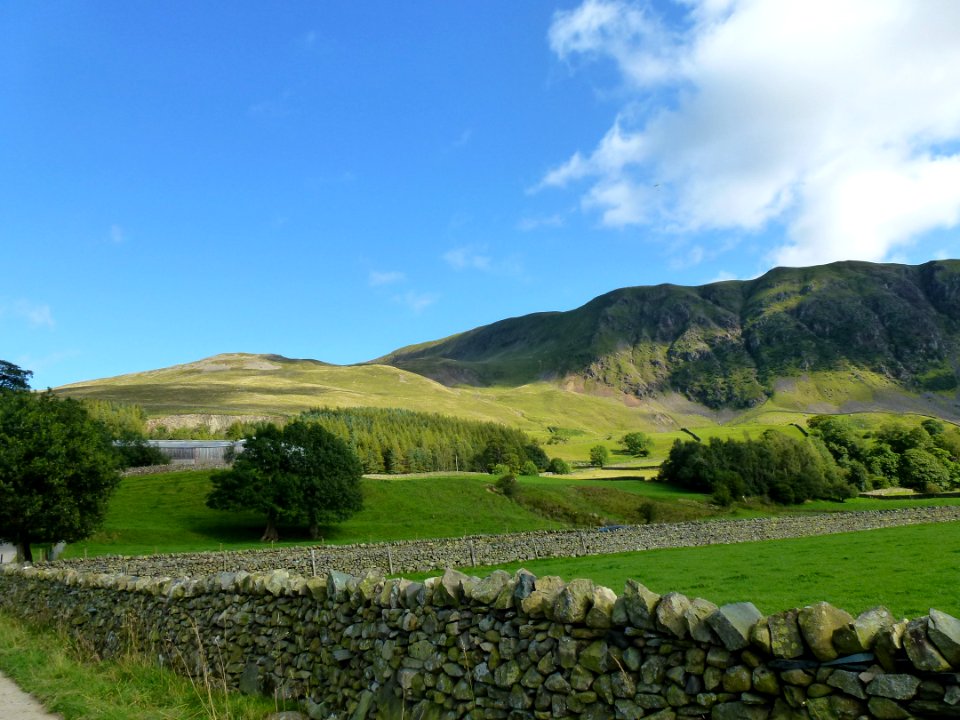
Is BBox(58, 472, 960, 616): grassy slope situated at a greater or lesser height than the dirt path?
lesser

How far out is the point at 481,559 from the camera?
129 feet

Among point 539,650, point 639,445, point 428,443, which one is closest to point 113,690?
point 539,650

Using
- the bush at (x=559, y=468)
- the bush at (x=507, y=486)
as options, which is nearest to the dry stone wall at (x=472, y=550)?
the bush at (x=507, y=486)

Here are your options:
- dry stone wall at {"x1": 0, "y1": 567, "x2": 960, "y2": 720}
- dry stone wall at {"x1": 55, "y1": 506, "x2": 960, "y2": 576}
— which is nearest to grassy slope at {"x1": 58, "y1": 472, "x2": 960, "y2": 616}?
dry stone wall at {"x1": 55, "y1": 506, "x2": 960, "y2": 576}

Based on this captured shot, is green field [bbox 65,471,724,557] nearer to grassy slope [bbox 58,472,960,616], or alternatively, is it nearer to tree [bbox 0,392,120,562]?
grassy slope [bbox 58,472,960,616]

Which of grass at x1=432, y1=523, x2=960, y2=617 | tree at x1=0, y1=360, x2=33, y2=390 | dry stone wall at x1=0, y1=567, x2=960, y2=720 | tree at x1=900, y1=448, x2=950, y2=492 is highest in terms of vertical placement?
tree at x1=0, y1=360, x2=33, y2=390

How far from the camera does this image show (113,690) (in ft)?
A: 31.4

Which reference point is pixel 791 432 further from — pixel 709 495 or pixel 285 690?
pixel 285 690

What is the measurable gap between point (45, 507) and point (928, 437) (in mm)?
145826

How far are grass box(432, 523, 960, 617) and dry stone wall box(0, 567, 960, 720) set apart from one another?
34.2 ft

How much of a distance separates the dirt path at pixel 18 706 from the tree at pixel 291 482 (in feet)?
153

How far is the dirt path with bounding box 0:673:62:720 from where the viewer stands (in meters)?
8.81

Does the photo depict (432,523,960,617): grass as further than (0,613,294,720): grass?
Yes

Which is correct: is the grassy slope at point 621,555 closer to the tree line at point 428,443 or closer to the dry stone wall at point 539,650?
the dry stone wall at point 539,650
